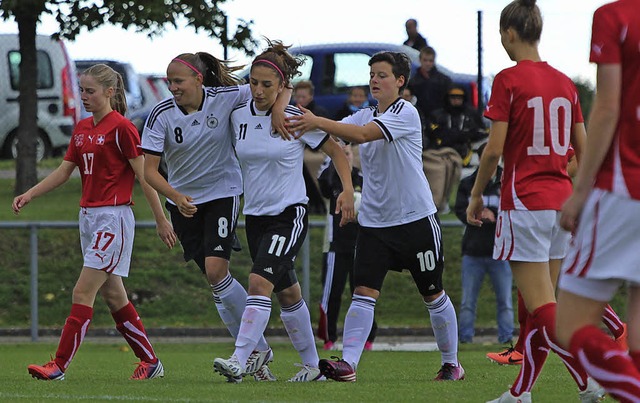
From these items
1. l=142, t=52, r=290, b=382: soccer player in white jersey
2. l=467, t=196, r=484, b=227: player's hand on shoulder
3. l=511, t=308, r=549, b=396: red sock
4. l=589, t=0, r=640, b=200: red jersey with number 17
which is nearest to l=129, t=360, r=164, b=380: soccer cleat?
l=142, t=52, r=290, b=382: soccer player in white jersey

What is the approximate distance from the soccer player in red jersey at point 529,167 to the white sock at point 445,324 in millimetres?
1870

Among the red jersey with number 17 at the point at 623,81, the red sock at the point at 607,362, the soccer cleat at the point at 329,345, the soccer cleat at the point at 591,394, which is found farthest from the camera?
the soccer cleat at the point at 329,345

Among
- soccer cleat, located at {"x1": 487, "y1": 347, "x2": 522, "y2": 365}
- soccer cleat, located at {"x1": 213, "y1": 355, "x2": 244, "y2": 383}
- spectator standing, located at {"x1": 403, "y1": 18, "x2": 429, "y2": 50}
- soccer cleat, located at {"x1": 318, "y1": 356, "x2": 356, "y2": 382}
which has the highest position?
spectator standing, located at {"x1": 403, "y1": 18, "x2": 429, "y2": 50}

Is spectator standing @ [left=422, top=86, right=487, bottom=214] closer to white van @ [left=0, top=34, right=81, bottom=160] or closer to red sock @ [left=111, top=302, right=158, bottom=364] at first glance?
white van @ [left=0, top=34, right=81, bottom=160]

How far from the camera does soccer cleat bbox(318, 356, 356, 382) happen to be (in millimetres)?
8336

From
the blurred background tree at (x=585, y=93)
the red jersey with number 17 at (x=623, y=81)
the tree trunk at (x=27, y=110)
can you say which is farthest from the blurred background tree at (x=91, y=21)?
the blurred background tree at (x=585, y=93)

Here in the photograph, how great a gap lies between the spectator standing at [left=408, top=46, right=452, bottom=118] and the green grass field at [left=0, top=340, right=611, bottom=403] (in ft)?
20.9

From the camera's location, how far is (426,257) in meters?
8.49

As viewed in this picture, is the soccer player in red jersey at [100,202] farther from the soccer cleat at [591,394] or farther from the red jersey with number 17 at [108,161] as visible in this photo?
the soccer cleat at [591,394]

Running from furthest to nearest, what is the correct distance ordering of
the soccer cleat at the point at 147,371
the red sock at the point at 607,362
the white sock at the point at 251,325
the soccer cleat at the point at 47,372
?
the soccer cleat at the point at 147,371, the soccer cleat at the point at 47,372, the white sock at the point at 251,325, the red sock at the point at 607,362

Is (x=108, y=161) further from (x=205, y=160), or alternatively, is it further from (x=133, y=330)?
(x=133, y=330)

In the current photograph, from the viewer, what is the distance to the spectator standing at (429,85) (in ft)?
59.9

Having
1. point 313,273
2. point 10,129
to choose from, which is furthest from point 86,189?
point 10,129

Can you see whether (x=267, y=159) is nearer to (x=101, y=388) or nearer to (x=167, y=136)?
(x=167, y=136)
